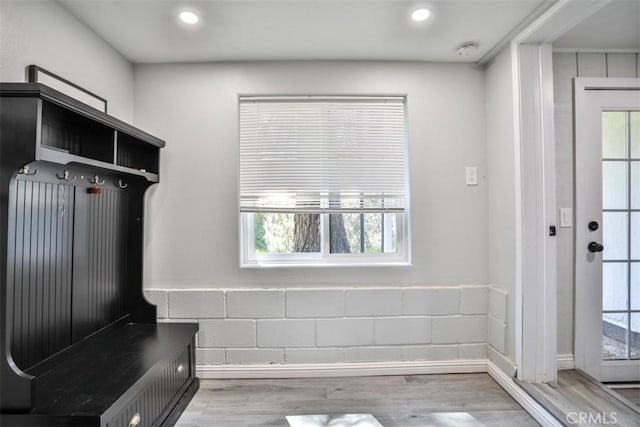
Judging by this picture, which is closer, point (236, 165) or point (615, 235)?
point (615, 235)

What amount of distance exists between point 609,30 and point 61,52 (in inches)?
127

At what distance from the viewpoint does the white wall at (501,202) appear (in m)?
2.05

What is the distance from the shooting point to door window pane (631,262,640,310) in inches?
85.2

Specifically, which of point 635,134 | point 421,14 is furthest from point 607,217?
point 421,14

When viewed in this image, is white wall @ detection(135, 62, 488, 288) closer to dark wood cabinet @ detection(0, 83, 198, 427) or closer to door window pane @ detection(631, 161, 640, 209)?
dark wood cabinet @ detection(0, 83, 198, 427)

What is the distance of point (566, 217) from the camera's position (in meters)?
2.15

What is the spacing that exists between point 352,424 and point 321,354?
580mm

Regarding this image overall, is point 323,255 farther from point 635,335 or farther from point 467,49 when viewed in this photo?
point 635,335

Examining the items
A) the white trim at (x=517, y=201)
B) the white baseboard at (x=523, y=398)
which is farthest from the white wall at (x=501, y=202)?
the white baseboard at (x=523, y=398)

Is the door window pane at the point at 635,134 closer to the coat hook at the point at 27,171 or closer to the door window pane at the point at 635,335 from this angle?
the door window pane at the point at 635,335

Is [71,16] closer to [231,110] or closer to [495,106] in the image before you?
[231,110]

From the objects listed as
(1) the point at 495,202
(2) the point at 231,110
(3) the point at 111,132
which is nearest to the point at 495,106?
(1) the point at 495,202

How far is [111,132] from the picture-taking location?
1674 millimetres

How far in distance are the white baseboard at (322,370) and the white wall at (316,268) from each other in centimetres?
5
